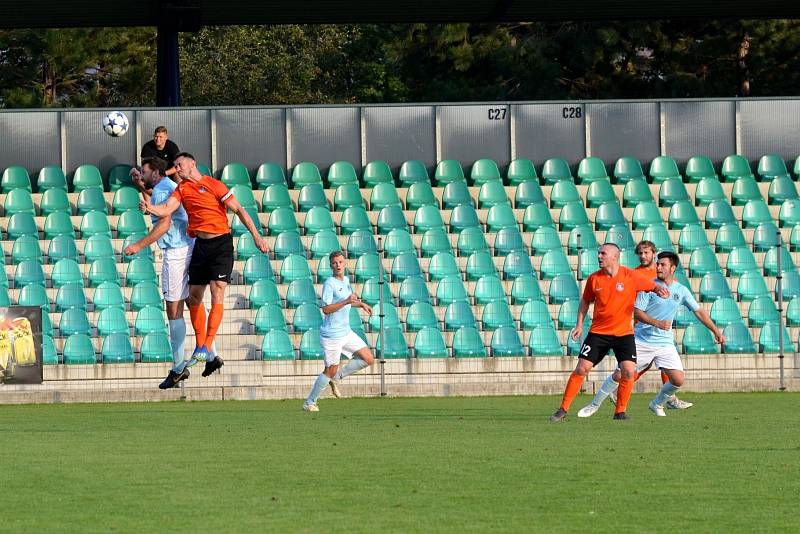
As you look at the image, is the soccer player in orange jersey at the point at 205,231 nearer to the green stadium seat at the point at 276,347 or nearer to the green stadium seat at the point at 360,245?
the green stadium seat at the point at 276,347

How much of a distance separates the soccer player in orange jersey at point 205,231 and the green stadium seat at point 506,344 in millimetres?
8317

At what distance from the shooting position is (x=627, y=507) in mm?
7750

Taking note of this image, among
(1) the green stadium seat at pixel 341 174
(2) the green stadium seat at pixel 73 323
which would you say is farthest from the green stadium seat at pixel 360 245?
(2) the green stadium seat at pixel 73 323

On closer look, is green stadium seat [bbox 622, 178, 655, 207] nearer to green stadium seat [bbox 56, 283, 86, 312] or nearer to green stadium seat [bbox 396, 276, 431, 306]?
green stadium seat [bbox 396, 276, 431, 306]

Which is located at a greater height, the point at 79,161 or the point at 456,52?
the point at 456,52

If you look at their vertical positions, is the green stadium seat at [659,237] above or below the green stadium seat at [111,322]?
above

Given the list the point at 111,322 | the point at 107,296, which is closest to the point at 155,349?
the point at 111,322

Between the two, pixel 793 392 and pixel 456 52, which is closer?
pixel 793 392

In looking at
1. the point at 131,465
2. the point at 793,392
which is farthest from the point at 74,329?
the point at 131,465

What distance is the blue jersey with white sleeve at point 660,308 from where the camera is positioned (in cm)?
1573

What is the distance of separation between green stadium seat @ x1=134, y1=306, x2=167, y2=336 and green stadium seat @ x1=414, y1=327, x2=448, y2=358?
3.62m

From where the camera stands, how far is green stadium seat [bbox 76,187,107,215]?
25.0m

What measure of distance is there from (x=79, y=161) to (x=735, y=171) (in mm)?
11972

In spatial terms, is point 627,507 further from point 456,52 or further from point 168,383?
point 456,52
